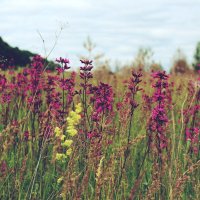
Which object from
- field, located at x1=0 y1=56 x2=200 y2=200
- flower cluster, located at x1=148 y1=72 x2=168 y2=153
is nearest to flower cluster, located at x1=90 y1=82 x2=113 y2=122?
field, located at x1=0 y1=56 x2=200 y2=200

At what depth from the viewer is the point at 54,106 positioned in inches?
151

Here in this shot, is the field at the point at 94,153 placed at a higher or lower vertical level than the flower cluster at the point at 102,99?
lower

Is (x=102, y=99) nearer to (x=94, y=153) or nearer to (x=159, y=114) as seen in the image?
(x=159, y=114)

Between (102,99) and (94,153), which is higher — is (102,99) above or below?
above

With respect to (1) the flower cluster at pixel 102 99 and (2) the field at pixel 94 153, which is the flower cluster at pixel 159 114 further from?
(1) the flower cluster at pixel 102 99

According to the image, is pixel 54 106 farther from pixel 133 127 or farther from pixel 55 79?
pixel 133 127

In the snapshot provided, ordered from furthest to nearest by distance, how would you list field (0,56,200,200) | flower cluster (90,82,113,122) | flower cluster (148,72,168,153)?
1. flower cluster (90,82,113,122)
2. flower cluster (148,72,168,153)
3. field (0,56,200,200)

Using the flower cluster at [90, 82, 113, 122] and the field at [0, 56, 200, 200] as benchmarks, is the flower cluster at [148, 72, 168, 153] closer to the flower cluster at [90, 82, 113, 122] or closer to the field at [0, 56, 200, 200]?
the field at [0, 56, 200, 200]

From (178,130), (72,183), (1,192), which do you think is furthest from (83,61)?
(178,130)

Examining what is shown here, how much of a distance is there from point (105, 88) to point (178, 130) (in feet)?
8.05

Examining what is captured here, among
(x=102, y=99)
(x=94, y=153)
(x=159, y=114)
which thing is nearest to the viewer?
(x=94, y=153)

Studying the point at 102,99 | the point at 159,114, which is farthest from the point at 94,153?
the point at 102,99

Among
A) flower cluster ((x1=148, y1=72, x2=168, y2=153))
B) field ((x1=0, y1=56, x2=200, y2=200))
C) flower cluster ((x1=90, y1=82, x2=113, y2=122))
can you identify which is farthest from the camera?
flower cluster ((x1=90, y1=82, x2=113, y2=122))

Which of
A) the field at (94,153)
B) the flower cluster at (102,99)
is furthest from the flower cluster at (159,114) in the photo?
the flower cluster at (102,99)
